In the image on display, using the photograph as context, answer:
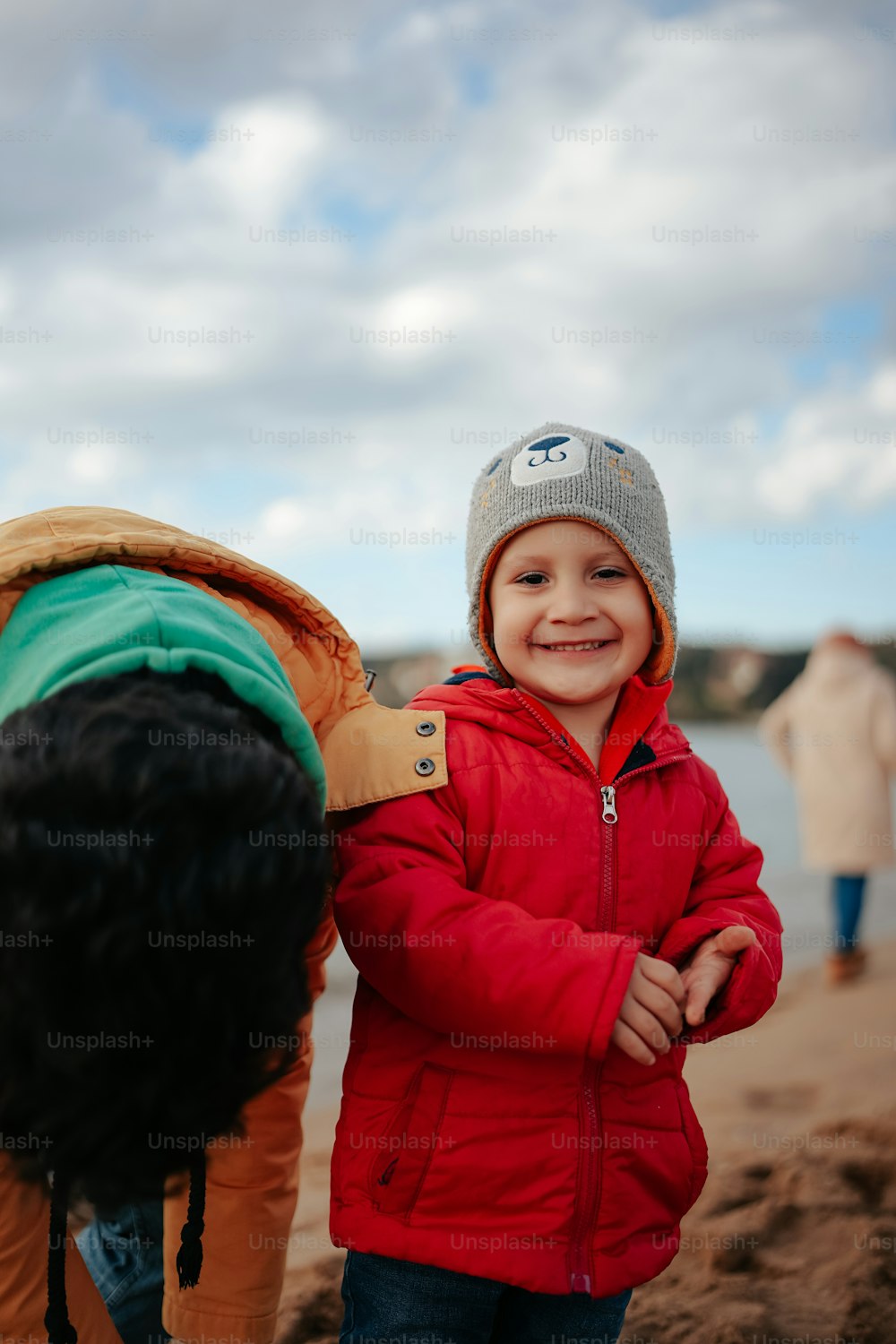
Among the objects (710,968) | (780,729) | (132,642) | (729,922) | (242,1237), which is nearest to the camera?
(132,642)

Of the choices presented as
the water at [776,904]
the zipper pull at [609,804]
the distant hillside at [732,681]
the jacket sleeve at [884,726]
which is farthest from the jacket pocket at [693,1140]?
the distant hillside at [732,681]

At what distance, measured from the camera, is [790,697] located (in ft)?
22.1

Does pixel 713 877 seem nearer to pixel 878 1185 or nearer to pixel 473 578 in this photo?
pixel 473 578

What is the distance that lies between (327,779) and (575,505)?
0.65m

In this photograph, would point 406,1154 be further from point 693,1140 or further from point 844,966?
point 844,966

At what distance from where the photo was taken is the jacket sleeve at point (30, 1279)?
161 cm

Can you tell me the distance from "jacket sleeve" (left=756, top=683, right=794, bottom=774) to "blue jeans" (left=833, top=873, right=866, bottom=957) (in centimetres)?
74

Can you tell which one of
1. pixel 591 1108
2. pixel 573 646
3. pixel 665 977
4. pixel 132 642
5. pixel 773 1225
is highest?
pixel 573 646

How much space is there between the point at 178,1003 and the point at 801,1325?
2061 mm

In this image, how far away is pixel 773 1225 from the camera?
9.52 ft

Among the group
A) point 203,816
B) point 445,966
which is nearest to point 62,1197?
point 203,816

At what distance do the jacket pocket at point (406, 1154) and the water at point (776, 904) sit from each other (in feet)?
4.76

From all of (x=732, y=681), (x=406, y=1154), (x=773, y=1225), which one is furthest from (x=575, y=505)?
(x=732, y=681)

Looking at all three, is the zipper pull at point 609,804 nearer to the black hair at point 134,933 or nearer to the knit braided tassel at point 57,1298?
the black hair at point 134,933
